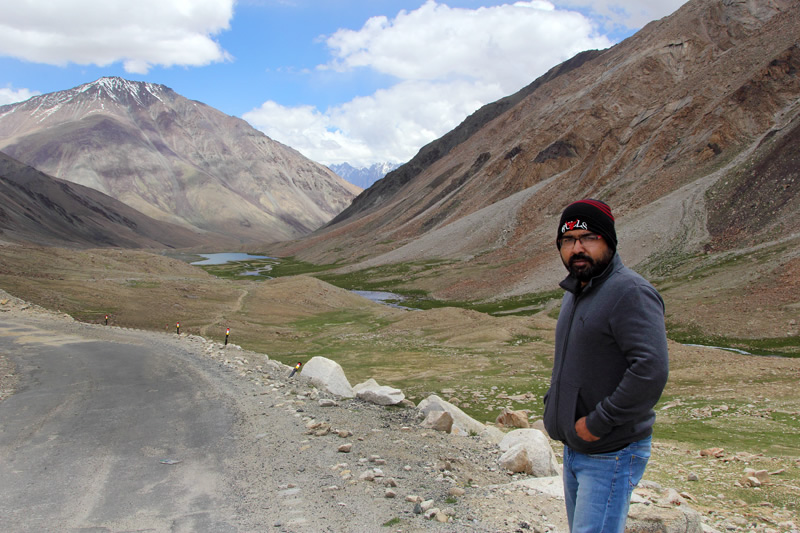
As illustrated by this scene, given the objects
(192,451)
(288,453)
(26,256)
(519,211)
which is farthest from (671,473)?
(519,211)

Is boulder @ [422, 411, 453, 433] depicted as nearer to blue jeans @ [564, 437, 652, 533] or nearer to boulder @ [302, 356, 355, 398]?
boulder @ [302, 356, 355, 398]

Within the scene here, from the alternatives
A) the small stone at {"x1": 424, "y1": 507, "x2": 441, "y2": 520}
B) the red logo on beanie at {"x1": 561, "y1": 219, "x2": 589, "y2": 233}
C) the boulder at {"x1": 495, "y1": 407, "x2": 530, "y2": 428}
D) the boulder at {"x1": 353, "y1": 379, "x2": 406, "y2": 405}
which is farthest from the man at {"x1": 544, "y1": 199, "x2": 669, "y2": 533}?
the boulder at {"x1": 495, "y1": 407, "x2": 530, "y2": 428}

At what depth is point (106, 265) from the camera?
238ft

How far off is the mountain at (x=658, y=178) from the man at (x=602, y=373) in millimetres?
47676

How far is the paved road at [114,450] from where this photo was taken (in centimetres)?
823

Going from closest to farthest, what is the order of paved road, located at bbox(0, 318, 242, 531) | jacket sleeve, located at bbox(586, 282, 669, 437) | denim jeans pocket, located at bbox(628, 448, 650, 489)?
1. jacket sleeve, located at bbox(586, 282, 669, 437)
2. denim jeans pocket, located at bbox(628, 448, 650, 489)
3. paved road, located at bbox(0, 318, 242, 531)

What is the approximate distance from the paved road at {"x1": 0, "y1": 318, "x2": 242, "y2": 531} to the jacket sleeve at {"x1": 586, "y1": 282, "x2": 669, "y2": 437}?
562cm

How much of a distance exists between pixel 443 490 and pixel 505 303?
209 feet

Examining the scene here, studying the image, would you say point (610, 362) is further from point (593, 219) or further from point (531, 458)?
point (531, 458)

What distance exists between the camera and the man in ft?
15.8

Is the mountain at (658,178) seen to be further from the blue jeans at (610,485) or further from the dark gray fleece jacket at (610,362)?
the dark gray fleece jacket at (610,362)

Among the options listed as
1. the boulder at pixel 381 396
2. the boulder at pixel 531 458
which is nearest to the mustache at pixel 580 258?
the boulder at pixel 531 458

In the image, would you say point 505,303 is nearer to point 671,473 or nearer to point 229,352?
point 229,352

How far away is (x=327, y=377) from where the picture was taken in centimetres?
1856
